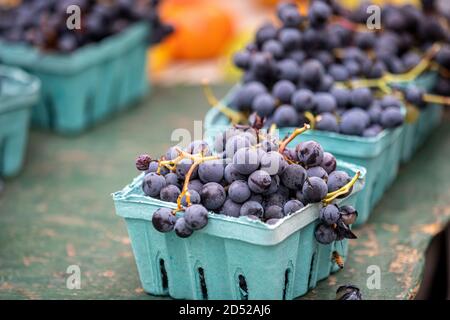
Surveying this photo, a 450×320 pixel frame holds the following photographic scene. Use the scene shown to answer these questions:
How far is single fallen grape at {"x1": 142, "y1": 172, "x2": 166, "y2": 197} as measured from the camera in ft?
4.88

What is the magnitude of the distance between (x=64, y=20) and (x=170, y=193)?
3.83 ft

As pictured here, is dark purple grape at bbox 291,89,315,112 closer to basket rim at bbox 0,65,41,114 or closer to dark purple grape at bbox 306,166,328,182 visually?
dark purple grape at bbox 306,166,328,182

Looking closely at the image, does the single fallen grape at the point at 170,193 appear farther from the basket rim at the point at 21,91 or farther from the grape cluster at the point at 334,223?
the basket rim at the point at 21,91

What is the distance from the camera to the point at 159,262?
5.12ft

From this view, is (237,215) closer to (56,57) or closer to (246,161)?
(246,161)

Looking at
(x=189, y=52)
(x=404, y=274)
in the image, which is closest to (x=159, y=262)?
(x=404, y=274)

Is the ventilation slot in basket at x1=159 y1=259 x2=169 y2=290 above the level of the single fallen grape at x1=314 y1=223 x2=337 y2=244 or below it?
below

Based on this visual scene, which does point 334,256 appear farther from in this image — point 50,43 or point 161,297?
point 50,43

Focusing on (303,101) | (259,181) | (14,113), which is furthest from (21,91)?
(259,181)

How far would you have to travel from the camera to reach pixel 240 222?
139cm

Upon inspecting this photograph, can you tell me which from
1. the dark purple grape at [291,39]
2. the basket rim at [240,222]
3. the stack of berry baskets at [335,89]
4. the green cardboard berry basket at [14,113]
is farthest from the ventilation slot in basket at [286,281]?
the green cardboard berry basket at [14,113]

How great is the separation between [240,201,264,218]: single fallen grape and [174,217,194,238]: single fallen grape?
0.11 meters

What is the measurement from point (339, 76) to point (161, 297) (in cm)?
84

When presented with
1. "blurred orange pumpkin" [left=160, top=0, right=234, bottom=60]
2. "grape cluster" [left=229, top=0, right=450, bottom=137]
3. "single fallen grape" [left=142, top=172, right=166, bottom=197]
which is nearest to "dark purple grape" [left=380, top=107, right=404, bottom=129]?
"grape cluster" [left=229, top=0, right=450, bottom=137]
